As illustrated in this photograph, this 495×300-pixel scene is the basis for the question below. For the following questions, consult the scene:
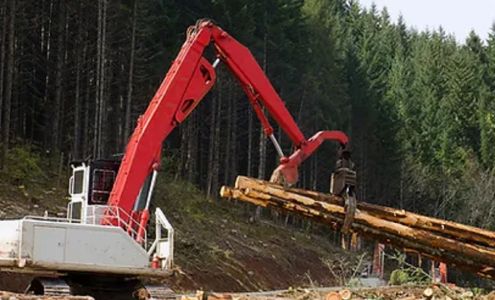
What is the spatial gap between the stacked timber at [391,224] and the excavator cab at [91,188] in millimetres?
5227

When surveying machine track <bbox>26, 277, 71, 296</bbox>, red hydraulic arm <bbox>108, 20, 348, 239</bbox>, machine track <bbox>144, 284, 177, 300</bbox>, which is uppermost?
red hydraulic arm <bbox>108, 20, 348, 239</bbox>

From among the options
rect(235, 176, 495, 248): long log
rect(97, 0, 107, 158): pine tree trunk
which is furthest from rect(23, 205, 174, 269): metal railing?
rect(97, 0, 107, 158): pine tree trunk

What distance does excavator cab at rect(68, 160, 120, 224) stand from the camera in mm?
14719

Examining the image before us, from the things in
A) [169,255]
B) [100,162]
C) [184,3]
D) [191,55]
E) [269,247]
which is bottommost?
[269,247]

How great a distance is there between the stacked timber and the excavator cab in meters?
5.23

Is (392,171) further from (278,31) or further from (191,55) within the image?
(191,55)

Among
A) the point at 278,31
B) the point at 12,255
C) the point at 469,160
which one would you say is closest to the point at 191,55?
the point at 12,255

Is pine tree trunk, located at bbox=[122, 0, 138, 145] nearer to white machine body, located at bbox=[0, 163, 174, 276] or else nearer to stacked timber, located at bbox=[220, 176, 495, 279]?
white machine body, located at bbox=[0, 163, 174, 276]

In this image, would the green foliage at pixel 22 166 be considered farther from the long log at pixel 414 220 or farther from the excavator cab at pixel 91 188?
the long log at pixel 414 220

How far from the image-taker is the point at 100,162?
15000 mm

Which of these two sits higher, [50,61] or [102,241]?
[50,61]

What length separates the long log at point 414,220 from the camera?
10.0m

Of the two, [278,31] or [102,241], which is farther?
[278,31]

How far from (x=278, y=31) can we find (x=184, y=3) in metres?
6.29
